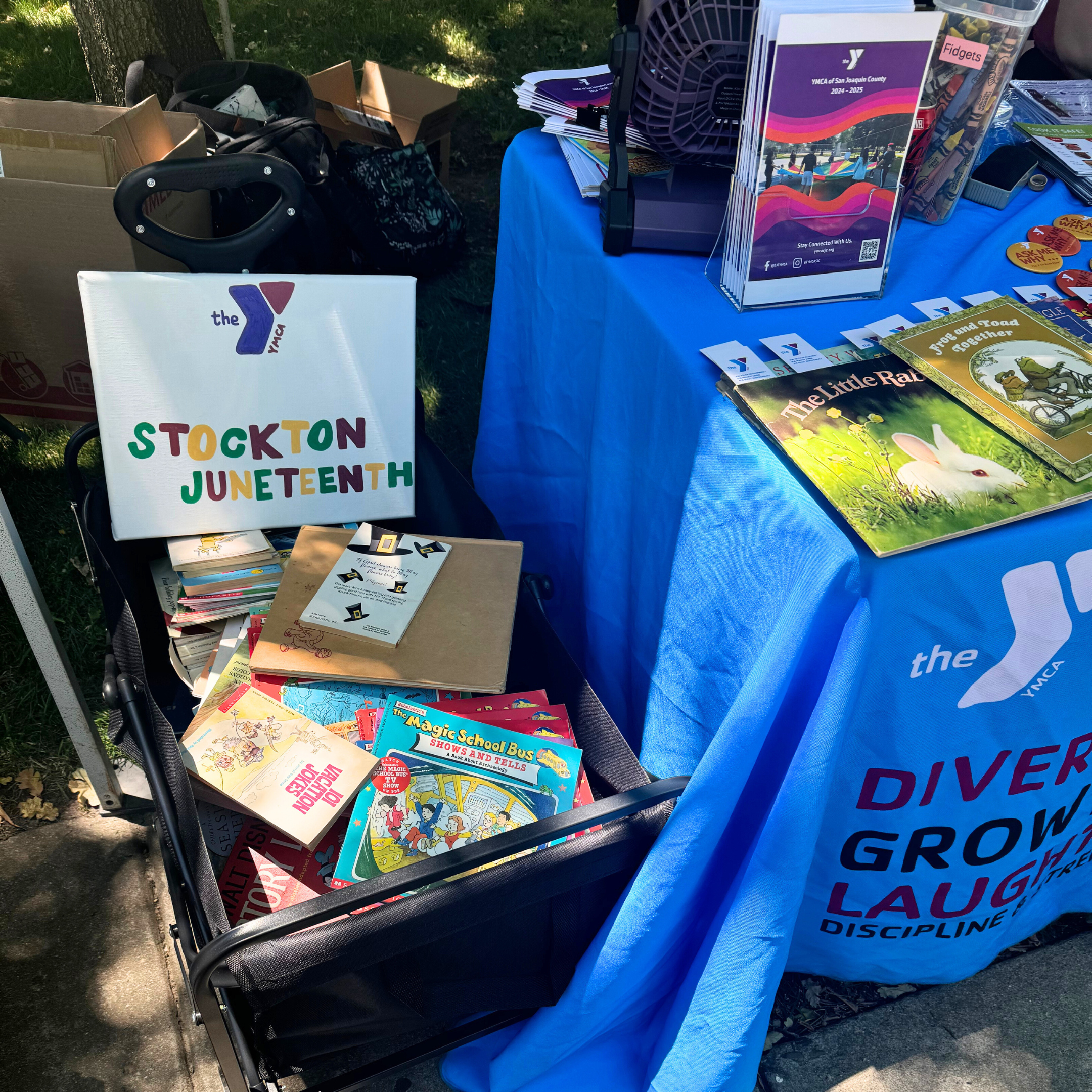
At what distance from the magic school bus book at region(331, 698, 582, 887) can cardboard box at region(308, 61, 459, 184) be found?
2444 millimetres

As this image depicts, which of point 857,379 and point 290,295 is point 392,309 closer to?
Answer: point 290,295

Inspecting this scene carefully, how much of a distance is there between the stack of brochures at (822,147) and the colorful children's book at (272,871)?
916 millimetres

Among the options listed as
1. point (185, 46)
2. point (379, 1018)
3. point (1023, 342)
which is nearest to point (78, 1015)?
point (379, 1018)

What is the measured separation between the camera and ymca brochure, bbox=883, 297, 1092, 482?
978 mm

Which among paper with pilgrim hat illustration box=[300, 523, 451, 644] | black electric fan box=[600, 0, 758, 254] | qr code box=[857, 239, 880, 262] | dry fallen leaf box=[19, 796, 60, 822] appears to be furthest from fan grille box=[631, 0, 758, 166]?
dry fallen leaf box=[19, 796, 60, 822]

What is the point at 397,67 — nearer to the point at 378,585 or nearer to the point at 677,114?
the point at 677,114

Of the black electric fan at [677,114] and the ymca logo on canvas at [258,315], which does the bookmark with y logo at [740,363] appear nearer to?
the black electric fan at [677,114]

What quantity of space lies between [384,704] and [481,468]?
2.63 feet

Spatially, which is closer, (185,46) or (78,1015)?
(78,1015)

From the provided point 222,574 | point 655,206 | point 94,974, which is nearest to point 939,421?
point 655,206

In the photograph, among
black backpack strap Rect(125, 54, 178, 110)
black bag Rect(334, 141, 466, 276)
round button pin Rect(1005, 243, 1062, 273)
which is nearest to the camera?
round button pin Rect(1005, 243, 1062, 273)

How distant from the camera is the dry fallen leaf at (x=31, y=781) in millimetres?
1698

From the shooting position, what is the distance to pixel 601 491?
150 centimetres

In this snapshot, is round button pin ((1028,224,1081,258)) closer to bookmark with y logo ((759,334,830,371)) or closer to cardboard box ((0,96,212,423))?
bookmark with y logo ((759,334,830,371))
